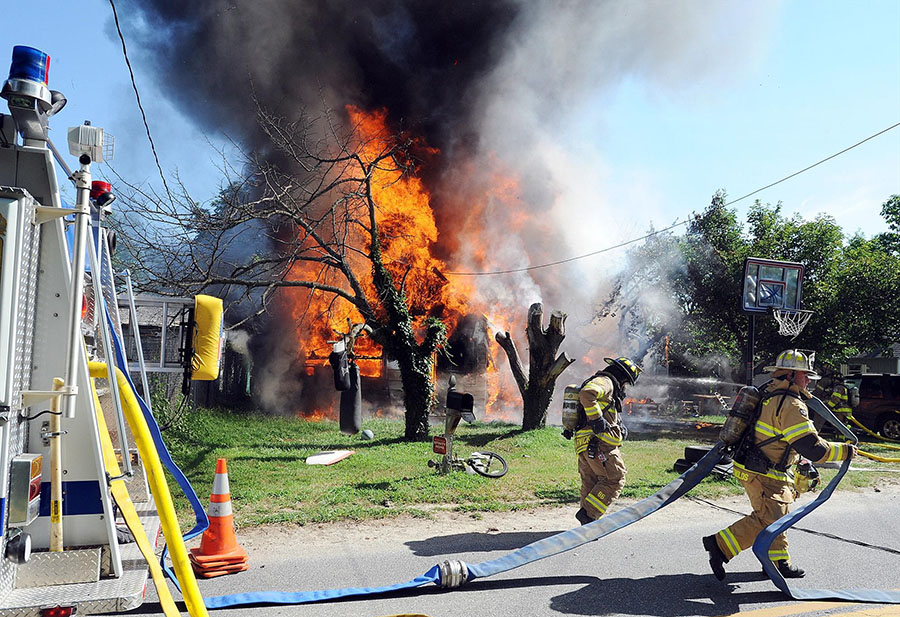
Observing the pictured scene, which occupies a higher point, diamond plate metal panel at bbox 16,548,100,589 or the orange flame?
the orange flame

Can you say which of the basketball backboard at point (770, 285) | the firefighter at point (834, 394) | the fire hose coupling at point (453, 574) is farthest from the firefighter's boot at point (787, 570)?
the firefighter at point (834, 394)

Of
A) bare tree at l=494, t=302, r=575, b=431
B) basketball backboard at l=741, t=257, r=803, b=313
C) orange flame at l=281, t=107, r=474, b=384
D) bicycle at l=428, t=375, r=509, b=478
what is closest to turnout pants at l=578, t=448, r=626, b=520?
bicycle at l=428, t=375, r=509, b=478

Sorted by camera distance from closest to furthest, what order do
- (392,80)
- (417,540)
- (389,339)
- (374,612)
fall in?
1. (374,612)
2. (417,540)
3. (389,339)
4. (392,80)

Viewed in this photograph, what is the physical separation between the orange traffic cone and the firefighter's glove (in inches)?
128

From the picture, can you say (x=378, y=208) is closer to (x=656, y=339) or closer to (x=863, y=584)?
(x=656, y=339)

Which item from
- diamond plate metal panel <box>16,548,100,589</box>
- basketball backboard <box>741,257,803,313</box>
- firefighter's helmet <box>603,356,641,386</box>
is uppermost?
basketball backboard <box>741,257,803,313</box>

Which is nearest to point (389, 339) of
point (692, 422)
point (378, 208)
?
point (378, 208)

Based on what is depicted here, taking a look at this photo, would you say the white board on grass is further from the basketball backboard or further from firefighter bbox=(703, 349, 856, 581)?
the basketball backboard

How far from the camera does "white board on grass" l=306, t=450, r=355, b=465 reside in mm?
10230

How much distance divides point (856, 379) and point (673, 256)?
6330mm

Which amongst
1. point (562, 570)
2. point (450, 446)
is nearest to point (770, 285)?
point (450, 446)

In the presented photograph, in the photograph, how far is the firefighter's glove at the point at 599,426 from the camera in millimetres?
6070

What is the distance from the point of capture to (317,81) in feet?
74.6

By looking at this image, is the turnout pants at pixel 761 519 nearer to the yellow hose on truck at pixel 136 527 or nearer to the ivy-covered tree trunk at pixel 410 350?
the yellow hose on truck at pixel 136 527
